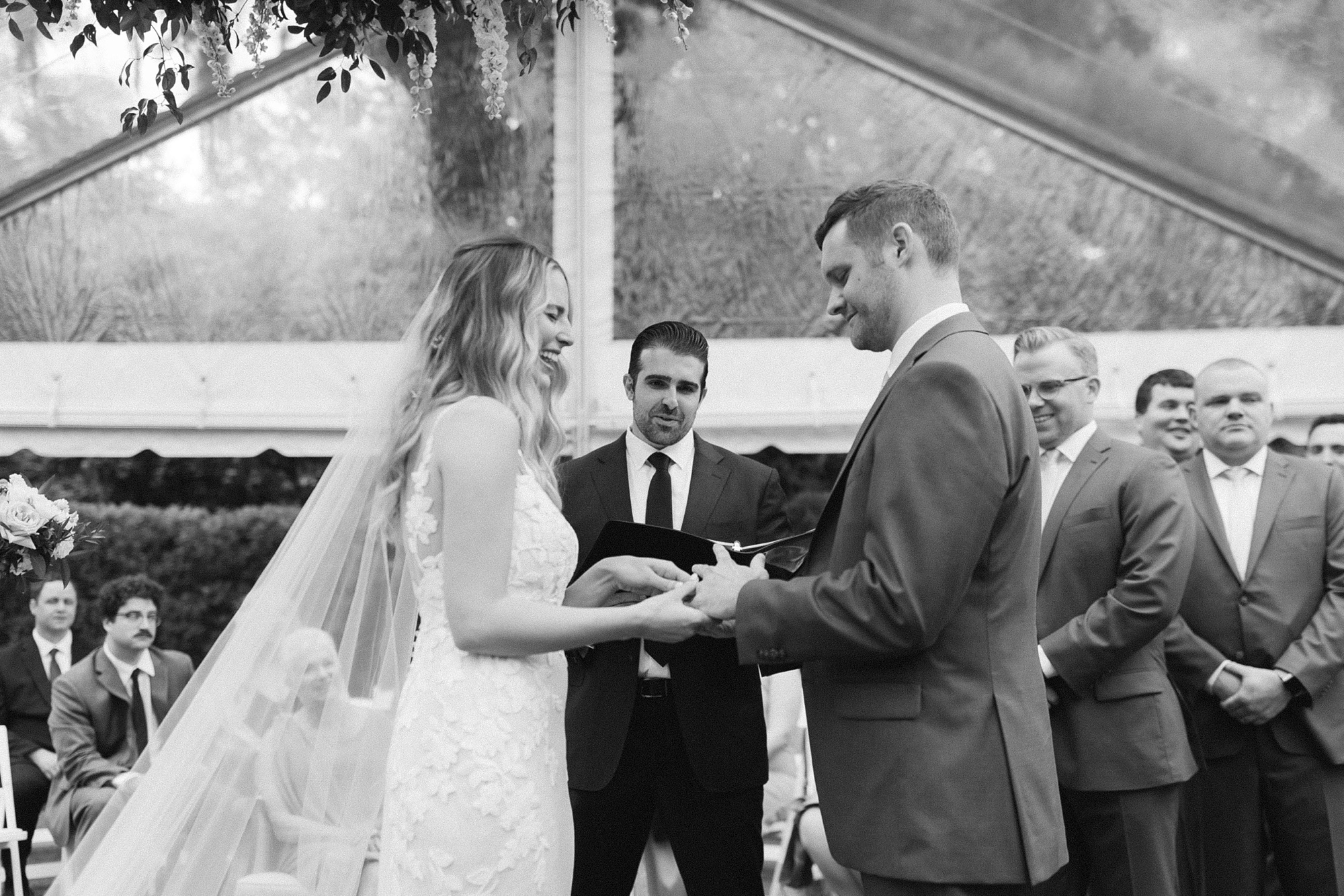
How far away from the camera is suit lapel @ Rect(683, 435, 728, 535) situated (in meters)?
4.22

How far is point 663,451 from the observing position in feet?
14.3

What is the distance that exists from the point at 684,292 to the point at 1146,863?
353 centimetres

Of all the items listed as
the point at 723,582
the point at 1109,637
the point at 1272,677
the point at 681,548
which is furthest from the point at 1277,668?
the point at 723,582

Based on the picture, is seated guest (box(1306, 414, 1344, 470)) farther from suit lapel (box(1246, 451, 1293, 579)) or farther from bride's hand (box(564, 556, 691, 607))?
bride's hand (box(564, 556, 691, 607))

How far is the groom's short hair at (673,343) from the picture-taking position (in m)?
4.43

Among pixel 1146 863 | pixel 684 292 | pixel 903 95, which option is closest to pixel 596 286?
pixel 684 292

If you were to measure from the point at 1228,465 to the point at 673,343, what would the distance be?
2.19m

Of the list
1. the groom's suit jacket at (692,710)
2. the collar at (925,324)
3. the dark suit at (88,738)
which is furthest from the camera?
the dark suit at (88,738)

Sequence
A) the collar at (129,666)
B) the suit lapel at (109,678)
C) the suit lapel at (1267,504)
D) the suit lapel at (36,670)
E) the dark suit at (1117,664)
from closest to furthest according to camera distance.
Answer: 1. the dark suit at (1117,664)
2. the suit lapel at (1267,504)
3. the suit lapel at (109,678)
4. the collar at (129,666)
5. the suit lapel at (36,670)

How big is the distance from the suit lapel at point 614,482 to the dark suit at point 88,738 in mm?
3417

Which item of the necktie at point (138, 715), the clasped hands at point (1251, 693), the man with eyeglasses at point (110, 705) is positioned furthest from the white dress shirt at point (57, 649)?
the clasped hands at point (1251, 693)

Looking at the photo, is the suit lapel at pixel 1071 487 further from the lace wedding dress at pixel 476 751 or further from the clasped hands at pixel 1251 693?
the lace wedding dress at pixel 476 751

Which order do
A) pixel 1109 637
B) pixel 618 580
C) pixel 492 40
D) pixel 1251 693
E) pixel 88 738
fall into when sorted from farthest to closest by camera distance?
1. pixel 88 738
2. pixel 1251 693
3. pixel 1109 637
4. pixel 492 40
5. pixel 618 580

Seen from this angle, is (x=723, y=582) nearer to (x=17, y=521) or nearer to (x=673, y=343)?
(x=673, y=343)
